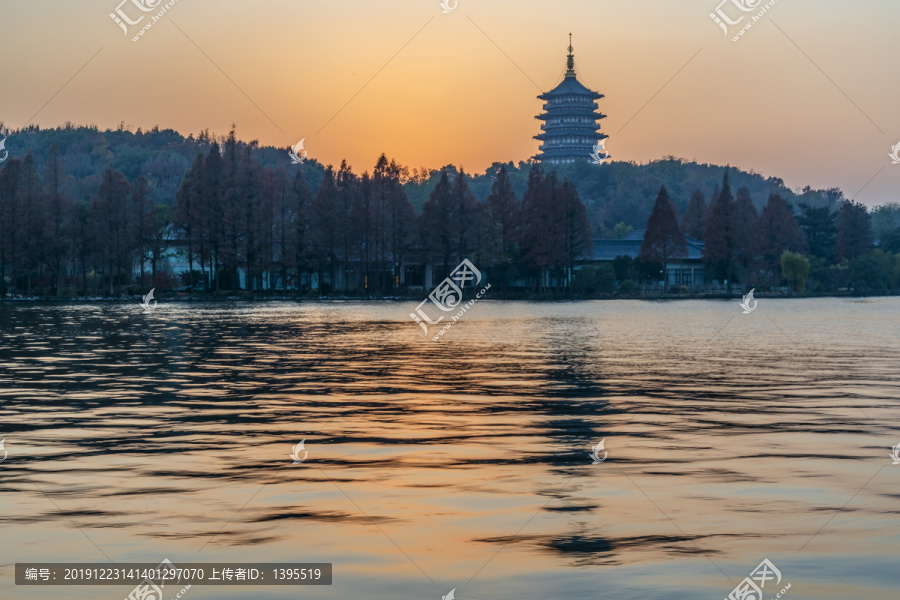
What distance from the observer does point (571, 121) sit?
175250 mm

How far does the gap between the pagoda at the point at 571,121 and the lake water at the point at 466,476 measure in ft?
507

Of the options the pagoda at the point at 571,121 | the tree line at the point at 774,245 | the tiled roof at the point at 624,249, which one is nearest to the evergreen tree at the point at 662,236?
the tree line at the point at 774,245

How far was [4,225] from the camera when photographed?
256ft

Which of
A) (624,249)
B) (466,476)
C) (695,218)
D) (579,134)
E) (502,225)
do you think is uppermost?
(579,134)

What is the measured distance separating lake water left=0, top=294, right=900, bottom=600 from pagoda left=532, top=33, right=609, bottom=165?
154 meters

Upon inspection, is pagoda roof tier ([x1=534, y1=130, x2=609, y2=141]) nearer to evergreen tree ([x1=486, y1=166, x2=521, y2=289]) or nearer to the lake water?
evergreen tree ([x1=486, y1=166, x2=521, y2=289])

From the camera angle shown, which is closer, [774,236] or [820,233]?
[774,236]

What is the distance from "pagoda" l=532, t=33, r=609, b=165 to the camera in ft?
568

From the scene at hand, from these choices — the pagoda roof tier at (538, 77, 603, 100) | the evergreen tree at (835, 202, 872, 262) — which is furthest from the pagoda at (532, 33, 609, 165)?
the evergreen tree at (835, 202, 872, 262)

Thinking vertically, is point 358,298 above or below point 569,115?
below

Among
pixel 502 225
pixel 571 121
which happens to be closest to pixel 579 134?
pixel 571 121

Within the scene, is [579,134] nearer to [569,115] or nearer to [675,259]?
[569,115]

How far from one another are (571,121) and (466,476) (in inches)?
6677

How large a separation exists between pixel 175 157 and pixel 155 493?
180786mm
